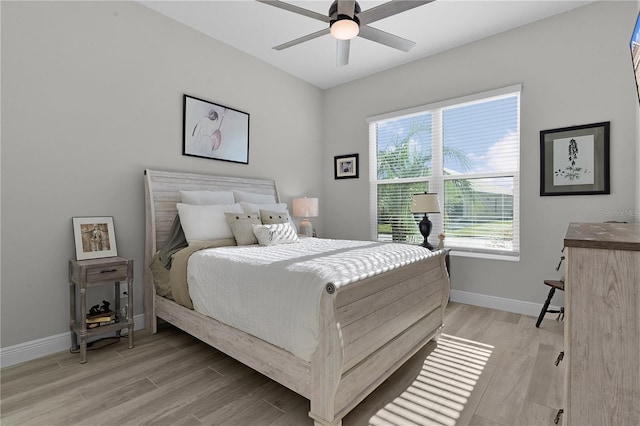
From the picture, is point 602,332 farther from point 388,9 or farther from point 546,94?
point 546,94

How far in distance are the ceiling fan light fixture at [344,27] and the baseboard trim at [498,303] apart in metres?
2.99

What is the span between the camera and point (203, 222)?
272cm

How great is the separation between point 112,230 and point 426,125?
3.63 m

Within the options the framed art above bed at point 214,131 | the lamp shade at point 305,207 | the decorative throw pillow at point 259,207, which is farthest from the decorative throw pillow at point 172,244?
the lamp shade at point 305,207

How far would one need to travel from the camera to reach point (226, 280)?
1964 mm

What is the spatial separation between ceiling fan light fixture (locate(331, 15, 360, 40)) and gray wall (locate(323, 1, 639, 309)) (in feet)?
6.88

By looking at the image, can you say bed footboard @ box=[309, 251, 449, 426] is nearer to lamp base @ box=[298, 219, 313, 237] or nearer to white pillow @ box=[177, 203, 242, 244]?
white pillow @ box=[177, 203, 242, 244]

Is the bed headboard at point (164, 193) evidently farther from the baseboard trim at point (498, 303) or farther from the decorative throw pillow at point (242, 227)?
the baseboard trim at point (498, 303)

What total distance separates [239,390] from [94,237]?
174 centimetres

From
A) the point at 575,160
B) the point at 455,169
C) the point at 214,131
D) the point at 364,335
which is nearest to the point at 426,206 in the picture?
the point at 455,169

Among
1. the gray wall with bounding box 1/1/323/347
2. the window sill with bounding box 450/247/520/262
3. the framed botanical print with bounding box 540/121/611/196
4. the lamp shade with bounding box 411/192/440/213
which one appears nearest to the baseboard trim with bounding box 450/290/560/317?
the window sill with bounding box 450/247/520/262

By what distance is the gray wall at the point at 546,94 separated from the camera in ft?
8.97

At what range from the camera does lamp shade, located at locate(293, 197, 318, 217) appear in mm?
4109

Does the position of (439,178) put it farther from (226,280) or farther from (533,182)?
(226,280)
